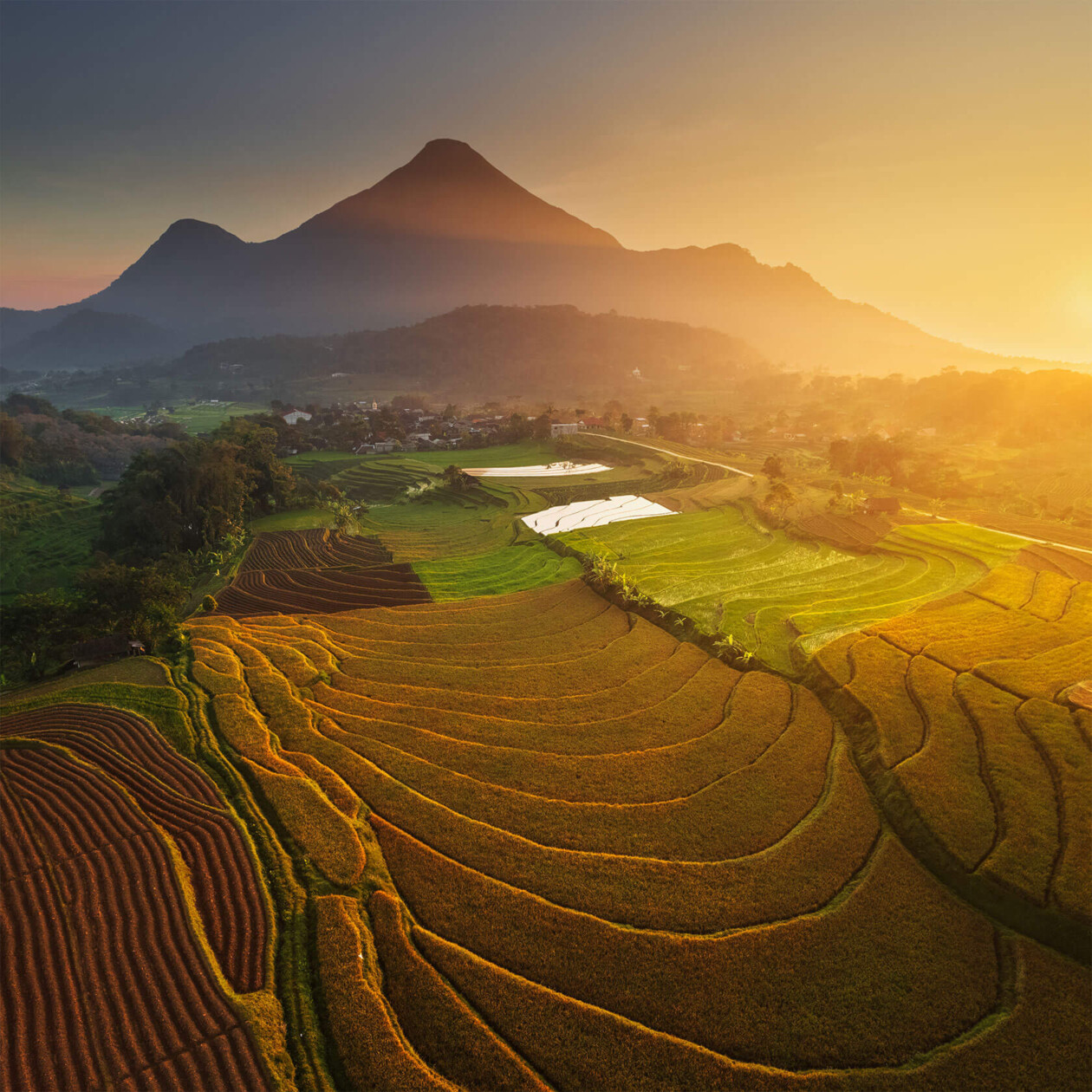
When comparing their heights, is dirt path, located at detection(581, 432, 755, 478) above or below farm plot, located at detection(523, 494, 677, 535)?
above

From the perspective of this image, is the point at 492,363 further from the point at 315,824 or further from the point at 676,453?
the point at 315,824

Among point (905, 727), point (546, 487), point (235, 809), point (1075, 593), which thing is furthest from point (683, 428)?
point (235, 809)

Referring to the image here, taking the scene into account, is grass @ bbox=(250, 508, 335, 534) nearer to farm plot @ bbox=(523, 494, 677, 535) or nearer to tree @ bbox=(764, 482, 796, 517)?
farm plot @ bbox=(523, 494, 677, 535)

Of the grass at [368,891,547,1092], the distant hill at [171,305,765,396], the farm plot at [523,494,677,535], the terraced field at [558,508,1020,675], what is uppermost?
the distant hill at [171,305,765,396]

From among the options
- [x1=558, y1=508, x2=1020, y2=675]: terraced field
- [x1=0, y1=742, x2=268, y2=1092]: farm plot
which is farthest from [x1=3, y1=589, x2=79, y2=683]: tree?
[x1=558, y1=508, x2=1020, y2=675]: terraced field

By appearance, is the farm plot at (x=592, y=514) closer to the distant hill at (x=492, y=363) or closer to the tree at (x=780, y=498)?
the tree at (x=780, y=498)

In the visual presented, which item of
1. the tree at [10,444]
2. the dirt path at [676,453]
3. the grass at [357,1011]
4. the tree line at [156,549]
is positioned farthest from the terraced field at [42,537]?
the dirt path at [676,453]
